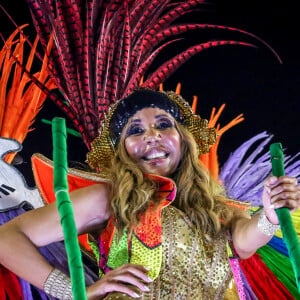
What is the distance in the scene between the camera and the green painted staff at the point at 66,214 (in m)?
1.00

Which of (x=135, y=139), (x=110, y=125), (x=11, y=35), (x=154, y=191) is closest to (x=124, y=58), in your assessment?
(x=11, y=35)

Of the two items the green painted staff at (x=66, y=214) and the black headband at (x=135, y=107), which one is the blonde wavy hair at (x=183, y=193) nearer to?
the black headband at (x=135, y=107)

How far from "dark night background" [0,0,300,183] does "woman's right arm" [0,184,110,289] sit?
1.47m

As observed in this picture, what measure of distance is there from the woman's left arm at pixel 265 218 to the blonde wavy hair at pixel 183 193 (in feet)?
0.19

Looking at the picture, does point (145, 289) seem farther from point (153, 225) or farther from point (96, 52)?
point (96, 52)

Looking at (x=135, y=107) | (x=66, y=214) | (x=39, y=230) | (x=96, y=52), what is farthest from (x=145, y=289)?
(x=96, y=52)

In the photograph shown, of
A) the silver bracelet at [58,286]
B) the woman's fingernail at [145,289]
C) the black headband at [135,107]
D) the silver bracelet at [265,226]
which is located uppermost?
the black headband at [135,107]

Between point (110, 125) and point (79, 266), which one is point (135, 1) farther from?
point (79, 266)

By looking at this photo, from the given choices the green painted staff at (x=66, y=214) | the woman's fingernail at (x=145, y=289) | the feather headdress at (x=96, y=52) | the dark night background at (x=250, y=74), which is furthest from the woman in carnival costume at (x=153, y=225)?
the dark night background at (x=250, y=74)

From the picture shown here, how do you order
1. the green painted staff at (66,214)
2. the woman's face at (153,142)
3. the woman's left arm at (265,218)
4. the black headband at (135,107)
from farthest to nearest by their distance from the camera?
the black headband at (135,107)
the woman's face at (153,142)
the woman's left arm at (265,218)
the green painted staff at (66,214)

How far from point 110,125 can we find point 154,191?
43 cm

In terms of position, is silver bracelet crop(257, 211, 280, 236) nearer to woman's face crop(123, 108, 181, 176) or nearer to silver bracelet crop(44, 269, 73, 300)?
woman's face crop(123, 108, 181, 176)

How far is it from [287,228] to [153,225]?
1.79 feet

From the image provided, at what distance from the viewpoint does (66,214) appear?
1.05m
